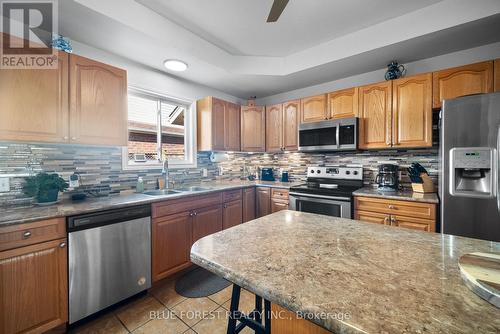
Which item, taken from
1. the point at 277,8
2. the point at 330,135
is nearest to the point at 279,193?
the point at 330,135

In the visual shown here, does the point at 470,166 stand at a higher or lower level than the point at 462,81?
lower

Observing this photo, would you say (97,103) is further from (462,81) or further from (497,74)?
(497,74)

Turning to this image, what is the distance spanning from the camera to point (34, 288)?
143cm

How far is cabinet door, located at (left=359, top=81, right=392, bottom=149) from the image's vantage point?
100 inches

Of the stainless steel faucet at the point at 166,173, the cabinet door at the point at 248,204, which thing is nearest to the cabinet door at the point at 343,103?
the cabinet door at the point at 248,204

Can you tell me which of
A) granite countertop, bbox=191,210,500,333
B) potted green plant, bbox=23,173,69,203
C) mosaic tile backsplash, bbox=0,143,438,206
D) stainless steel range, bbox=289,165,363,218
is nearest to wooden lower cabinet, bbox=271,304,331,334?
granite countertop, bbox=191,210,500,333

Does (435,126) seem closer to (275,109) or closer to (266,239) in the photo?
(275,109)

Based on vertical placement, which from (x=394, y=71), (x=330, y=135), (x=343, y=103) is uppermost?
(x=394, y=71)

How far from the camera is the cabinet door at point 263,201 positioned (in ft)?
10.5

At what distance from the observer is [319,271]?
2.32 ft

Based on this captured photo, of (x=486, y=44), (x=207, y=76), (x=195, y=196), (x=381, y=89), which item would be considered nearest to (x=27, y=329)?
(x=195, y=196)

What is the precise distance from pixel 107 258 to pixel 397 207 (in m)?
2.71

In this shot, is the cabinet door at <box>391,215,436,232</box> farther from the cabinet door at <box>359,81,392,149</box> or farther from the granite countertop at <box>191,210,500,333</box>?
the granite countertop at <box>191,210,500,333</box>

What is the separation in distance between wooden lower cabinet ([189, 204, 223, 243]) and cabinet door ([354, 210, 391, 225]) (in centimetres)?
162
